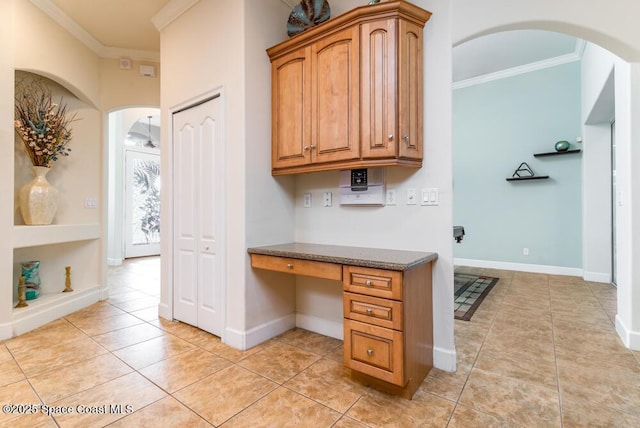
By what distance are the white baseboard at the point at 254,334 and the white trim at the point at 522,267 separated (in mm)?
4189

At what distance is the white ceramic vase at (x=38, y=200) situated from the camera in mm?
3025

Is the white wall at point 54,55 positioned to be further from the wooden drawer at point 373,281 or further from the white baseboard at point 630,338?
the white baseboard at point 630,338

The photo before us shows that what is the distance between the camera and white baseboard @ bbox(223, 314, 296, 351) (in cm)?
246

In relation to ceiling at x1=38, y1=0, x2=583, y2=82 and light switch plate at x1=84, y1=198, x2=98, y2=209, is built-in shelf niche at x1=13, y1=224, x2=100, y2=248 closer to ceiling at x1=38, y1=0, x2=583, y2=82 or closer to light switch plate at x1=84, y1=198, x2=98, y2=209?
light switch plate at x1=84, y1=198, x2=98, y2=209

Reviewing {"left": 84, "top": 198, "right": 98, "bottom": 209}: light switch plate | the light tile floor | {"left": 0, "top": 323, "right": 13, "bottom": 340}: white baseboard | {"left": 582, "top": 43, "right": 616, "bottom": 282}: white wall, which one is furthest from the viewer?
{"left": 582, "top": 43, "right": 616, "bottom": 282}: white wall

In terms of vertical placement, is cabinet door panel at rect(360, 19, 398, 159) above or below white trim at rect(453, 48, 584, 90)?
below

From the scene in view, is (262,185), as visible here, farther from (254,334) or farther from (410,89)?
(410,89)

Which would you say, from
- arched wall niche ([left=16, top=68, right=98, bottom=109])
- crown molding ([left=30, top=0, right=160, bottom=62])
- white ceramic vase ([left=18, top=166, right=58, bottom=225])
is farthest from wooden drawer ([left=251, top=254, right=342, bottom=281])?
crown molding ([left=30, top=0, right=160, bottom=62])

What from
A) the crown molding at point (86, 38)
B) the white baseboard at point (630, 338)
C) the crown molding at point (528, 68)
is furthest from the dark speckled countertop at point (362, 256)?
the crown molding at point (528, 68)

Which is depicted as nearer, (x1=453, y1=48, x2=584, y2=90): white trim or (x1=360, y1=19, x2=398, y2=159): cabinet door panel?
(x1=360, y1=19, x2=398, y2=159): cabinet door panel

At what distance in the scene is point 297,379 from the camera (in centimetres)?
203

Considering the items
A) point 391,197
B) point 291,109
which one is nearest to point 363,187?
point 391,197

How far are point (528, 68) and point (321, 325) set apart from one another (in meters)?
5.36

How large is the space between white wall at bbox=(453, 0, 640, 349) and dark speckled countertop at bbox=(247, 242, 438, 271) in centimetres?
153
